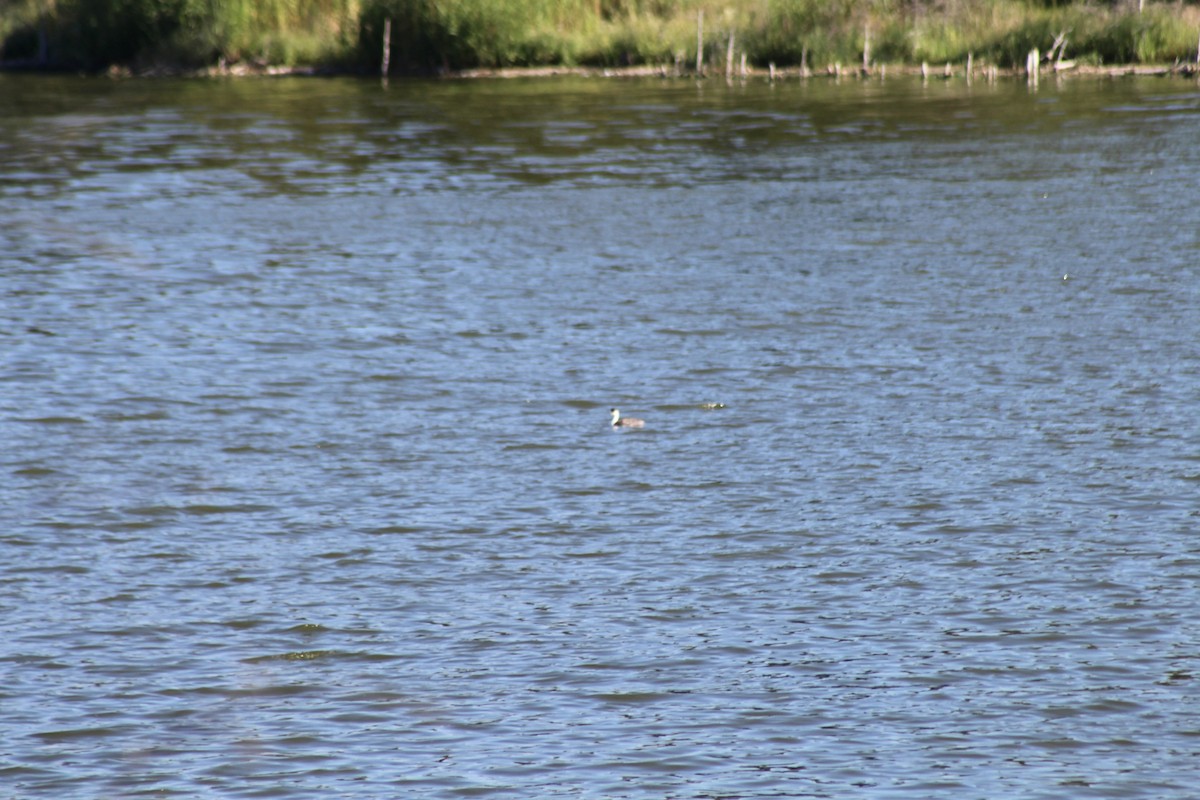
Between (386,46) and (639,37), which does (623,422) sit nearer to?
(386,46)

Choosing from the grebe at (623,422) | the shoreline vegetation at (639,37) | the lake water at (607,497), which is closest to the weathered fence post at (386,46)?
the shoreline vegetation at (639,37)

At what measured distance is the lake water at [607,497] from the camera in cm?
877

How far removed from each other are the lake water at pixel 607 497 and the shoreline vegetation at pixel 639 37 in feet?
86.9

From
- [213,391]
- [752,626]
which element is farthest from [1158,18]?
[752,626]

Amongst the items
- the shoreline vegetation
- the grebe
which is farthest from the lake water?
the shoreline vegetation

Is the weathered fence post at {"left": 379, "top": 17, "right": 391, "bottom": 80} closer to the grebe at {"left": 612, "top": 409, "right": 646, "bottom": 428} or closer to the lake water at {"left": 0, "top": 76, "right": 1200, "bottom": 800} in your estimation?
the lake water at {"left": 0, "top": 76, "right": 1200, "bottom": 800}

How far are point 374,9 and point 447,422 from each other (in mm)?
46172

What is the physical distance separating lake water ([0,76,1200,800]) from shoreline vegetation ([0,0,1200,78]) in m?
26.5

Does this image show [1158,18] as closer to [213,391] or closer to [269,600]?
[213,391]

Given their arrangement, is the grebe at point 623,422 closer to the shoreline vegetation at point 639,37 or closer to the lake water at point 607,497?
the lake water at point 607,497

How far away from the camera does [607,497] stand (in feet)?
42.9

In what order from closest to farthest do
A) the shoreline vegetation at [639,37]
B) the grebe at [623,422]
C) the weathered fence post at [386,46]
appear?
the grebe at [623,422]
the shoreline vegetation at [639,37]
the weathered fence post at [386,46]

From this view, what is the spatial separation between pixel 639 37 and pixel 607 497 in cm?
4717

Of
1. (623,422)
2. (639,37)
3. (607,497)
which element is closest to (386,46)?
(639,37)
